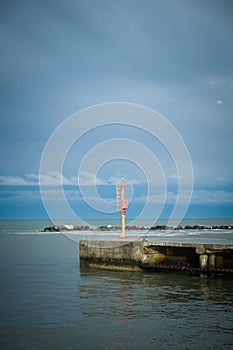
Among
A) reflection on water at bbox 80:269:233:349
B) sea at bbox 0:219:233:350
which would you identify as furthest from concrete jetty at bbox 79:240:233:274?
reflection on water at bbox 80:269:233:349

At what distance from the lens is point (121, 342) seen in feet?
48.6

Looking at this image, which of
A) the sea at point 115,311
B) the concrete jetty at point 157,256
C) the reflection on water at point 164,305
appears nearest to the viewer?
the sea at point 115,311

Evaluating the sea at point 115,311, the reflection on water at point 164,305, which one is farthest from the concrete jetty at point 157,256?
the reflection on water at point 164,305

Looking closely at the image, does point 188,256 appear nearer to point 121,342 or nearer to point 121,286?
point 121,286

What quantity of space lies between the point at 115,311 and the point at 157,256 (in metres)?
9.97

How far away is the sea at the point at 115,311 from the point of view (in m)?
14.9

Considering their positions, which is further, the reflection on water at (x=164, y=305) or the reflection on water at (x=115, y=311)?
the reflection on water at (x=164, y=305)

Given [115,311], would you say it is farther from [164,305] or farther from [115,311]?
[164,305]

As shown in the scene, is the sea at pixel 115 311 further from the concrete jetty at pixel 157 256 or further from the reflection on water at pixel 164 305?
the concrete jetty at pixel 157 256

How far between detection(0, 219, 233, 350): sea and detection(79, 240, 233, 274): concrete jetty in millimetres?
517

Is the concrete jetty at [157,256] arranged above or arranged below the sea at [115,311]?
above

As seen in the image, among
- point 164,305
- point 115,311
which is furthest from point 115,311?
point 164,305

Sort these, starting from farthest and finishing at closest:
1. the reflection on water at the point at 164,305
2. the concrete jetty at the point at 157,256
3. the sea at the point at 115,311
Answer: the concrete jetty at the point at 157,256 → the reflection on water at the point at 164,305 → the sea at the point at 115,311

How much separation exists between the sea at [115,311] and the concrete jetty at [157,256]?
1.69 feet
